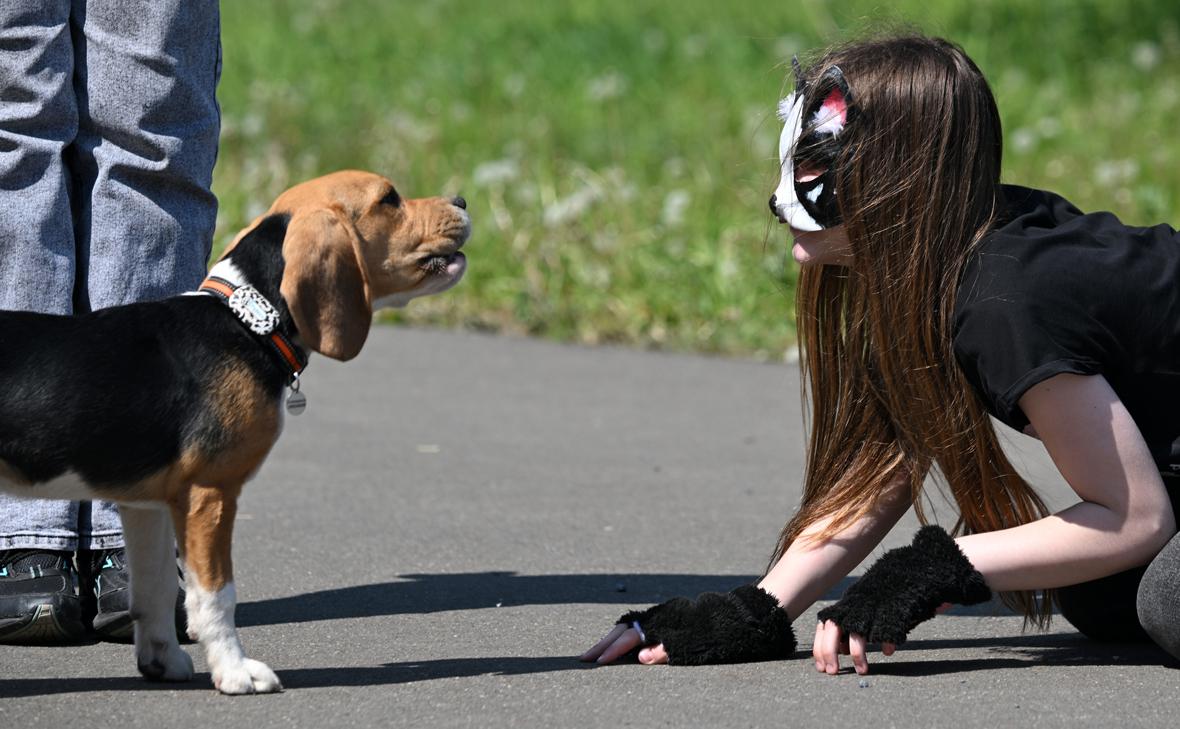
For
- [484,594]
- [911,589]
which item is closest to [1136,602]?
[911,589]

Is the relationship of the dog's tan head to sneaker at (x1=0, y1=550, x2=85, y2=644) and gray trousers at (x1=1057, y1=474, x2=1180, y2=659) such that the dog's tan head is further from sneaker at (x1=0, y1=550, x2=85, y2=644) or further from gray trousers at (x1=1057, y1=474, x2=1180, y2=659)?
gray trousers at (x1=1057, y1=474, x2=1180, y2=659)

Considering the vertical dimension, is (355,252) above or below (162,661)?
above

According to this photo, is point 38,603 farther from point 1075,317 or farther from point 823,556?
point 1075,317

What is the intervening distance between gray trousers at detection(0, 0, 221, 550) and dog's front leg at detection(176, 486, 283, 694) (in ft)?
2.56

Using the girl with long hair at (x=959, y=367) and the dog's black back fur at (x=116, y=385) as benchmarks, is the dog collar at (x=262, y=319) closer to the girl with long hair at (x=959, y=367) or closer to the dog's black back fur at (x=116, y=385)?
the dog's black back fur at (x=116, y=385)

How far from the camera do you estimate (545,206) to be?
9117 millimetres

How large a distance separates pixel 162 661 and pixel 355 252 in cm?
94

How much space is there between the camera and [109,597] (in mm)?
3787

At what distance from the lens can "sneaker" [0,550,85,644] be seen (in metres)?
3.71

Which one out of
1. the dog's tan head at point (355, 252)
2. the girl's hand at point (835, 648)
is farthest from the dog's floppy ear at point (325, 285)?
the girl's hand at point (835, 648)

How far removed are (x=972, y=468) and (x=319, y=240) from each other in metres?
1.48

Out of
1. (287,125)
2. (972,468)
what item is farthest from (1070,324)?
(287,125)

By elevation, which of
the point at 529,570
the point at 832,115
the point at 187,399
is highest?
the point at 832,115

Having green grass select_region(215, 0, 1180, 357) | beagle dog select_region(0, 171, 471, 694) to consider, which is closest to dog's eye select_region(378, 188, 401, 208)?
beagle dog select_region(0, 171, 471, 694)
